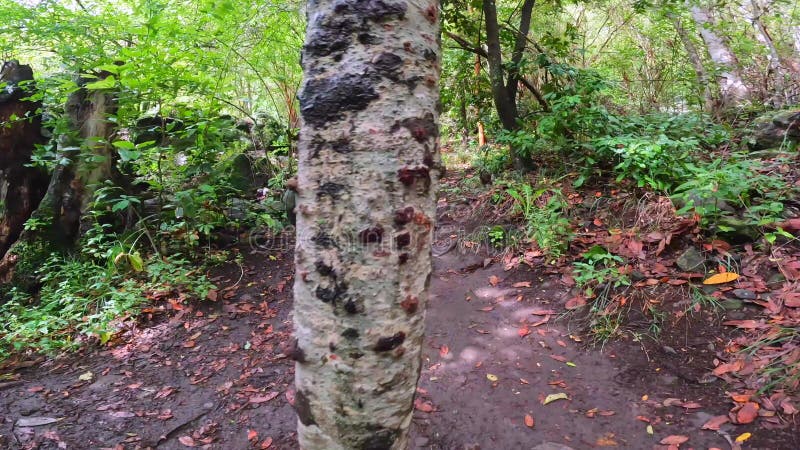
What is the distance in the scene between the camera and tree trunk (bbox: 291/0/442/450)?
98 cm

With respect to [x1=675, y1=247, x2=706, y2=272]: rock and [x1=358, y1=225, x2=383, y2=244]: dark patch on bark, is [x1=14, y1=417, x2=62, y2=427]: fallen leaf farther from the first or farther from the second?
[x1=675, y1=247, x2=706, y2=272]: rock

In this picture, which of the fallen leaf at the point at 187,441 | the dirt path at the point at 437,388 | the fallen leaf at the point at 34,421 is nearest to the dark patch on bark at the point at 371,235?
the dirt path at the point at 437,388

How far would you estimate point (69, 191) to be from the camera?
5.18 metres

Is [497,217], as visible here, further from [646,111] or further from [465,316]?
[646,111]

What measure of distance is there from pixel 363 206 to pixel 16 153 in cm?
649

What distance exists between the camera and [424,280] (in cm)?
112

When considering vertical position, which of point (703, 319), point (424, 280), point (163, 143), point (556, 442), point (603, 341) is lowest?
point (556, 442)

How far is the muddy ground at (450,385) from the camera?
99.5 inches

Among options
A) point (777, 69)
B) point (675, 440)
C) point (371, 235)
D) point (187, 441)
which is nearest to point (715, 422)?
point (675, 440)

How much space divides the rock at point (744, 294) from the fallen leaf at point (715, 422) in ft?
3.47

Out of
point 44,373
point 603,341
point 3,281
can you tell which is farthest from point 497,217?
point 3,281

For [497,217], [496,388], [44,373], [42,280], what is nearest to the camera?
[496,388]

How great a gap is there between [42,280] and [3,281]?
70 centimetres

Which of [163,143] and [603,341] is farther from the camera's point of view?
[163,143]
